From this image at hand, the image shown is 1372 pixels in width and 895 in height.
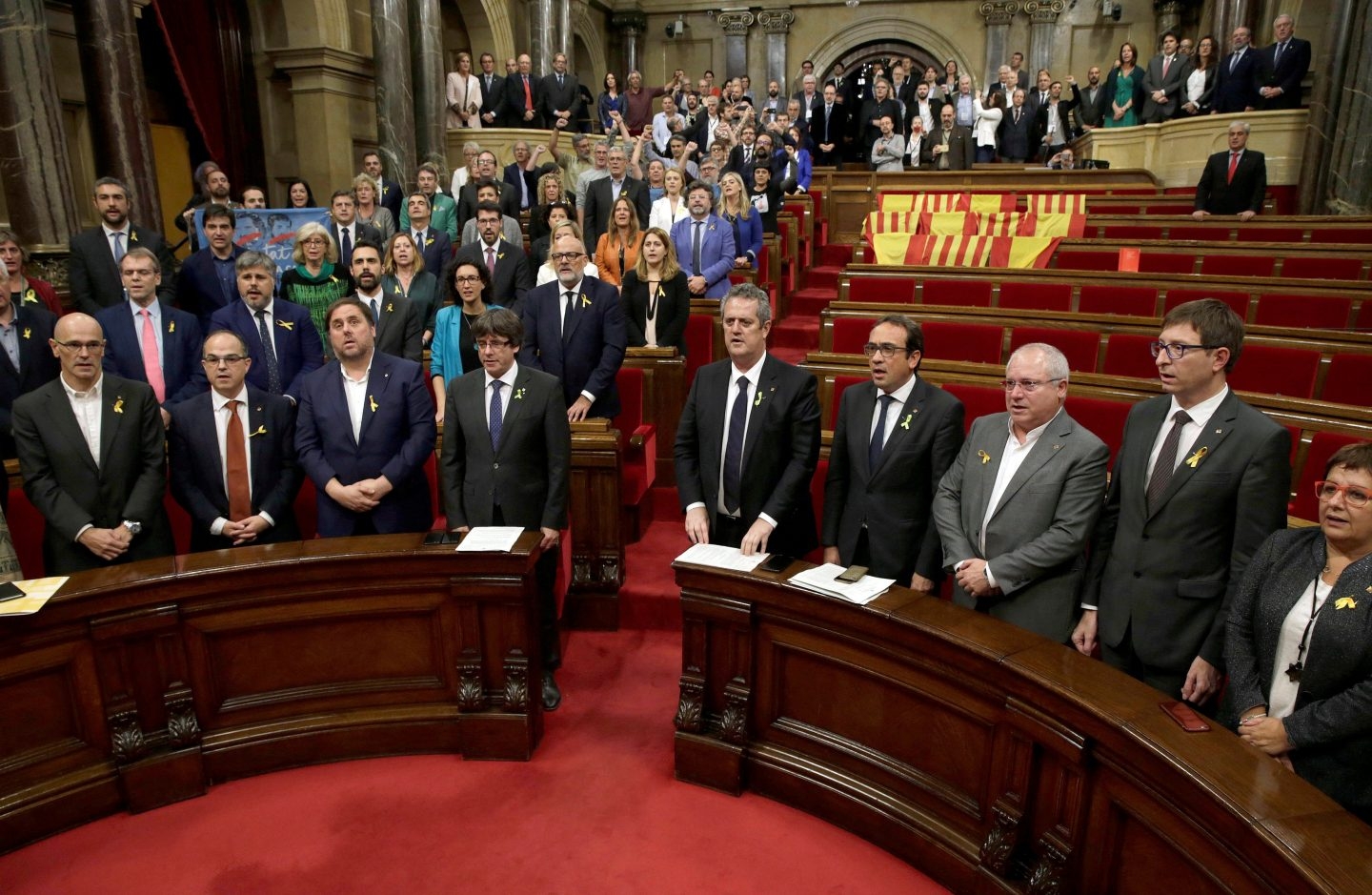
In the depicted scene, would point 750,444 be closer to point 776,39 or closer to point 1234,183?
point 1234,183

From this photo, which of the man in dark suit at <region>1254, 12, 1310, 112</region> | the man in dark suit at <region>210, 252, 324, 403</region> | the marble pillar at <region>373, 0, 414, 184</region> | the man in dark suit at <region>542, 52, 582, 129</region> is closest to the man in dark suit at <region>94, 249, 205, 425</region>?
the man in dark suit at <region>210, 252, 324, 403</region>

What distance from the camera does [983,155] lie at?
337 inches

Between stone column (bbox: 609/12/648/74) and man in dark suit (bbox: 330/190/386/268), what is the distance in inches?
381

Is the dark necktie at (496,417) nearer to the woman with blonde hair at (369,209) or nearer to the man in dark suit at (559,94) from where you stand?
the woman with blonde hair at (369,209)

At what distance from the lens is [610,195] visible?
5.31 metres

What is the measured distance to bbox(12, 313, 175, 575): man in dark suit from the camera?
233 cm

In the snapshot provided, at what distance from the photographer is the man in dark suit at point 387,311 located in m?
3.23

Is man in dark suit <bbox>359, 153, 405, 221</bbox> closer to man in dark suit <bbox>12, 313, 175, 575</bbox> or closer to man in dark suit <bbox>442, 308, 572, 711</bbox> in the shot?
man in dark suit <bbox>12, 313, 175, 575</bbox>

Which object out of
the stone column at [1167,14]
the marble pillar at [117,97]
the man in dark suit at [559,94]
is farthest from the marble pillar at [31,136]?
the stone column at [1167,14]

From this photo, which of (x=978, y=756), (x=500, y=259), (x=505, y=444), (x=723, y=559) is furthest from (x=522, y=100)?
(x=978, y=756)

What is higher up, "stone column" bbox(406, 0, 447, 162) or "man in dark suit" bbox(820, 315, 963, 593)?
"stone column" bbox(406, 0, 447, 162)

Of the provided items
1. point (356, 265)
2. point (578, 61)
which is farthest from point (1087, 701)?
point (578, 61)

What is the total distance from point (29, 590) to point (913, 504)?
2.09 metres

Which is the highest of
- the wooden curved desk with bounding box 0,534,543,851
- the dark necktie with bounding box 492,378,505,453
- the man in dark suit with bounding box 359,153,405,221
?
the man in dark suit with bounding box 359,153,405,221
